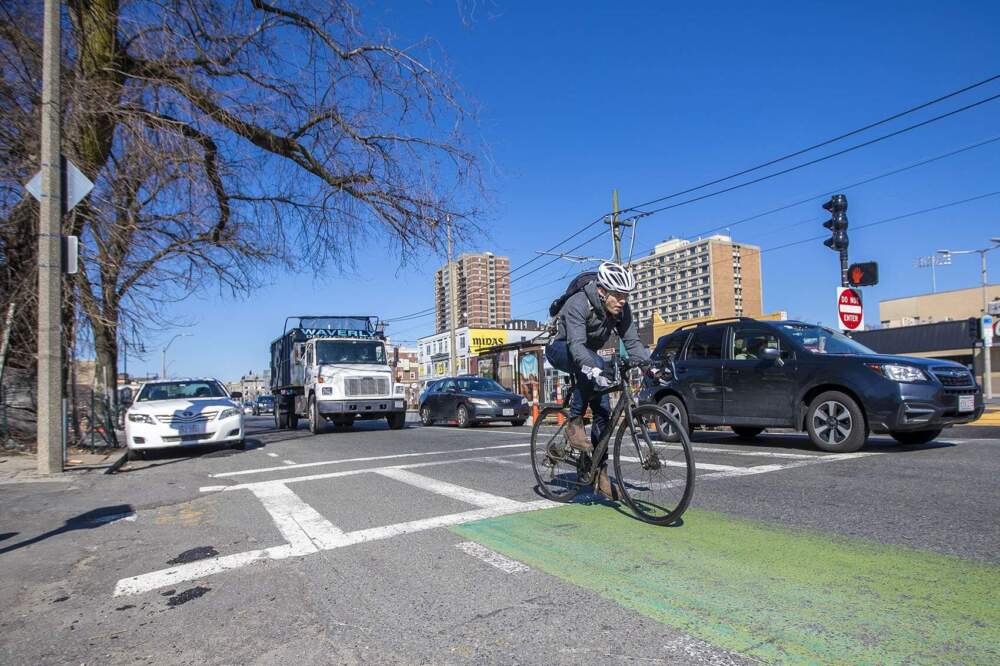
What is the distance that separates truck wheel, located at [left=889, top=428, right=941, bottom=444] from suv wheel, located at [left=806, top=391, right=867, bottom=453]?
829 millimetres

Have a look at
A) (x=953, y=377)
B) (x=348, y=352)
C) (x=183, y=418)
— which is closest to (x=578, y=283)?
(x=953, y=377)

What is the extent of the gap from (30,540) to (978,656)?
6.17 metres

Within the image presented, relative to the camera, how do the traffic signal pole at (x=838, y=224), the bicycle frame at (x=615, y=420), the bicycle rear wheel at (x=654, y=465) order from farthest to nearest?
1. the traffic signal pole at (x=838, y=224)
2. the bicycle frame at (x=615, y=420)
3. the bicycle rear wheel at (x=654, y=465)

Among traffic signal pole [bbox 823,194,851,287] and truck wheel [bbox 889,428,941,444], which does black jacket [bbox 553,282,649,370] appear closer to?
truck wheel [bbox 889,428,941,444]

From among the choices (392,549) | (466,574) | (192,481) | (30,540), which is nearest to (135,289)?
(192,481)

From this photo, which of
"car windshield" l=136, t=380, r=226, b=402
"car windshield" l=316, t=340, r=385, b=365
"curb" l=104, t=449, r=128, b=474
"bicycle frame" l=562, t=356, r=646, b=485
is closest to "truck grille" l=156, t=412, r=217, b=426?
"curb" l=104, t=449, r=128, b=474

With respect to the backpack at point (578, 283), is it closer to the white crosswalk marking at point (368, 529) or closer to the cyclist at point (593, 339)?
the cyclist at point (593, 339)

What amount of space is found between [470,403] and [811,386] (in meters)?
10.9

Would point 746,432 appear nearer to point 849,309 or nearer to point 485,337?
point 849,309

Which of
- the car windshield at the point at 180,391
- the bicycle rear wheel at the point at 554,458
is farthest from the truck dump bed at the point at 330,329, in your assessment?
the bicycle rear wheel at the point at 554,458

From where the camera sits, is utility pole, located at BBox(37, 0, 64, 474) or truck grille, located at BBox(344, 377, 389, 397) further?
truck grille, located at BBox(344, 377, 389, 397)

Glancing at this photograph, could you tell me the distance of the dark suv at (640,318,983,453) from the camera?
7.19 metres

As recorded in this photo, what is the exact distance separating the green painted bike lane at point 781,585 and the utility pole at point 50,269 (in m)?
7.15

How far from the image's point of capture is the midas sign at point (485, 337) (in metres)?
68.6
